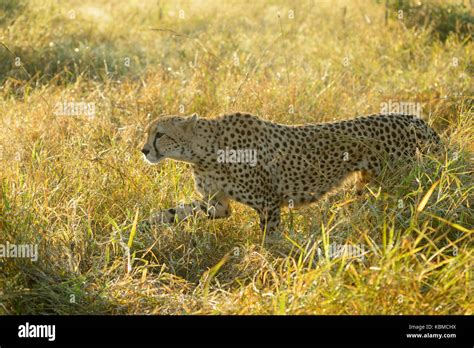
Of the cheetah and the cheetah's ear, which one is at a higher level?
the cheetah's ear

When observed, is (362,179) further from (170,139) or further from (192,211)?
(170,139)

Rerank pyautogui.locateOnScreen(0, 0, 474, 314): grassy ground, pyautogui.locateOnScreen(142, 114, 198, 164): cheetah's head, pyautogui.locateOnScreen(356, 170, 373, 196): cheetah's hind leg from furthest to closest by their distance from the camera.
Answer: pyautogui.locateOnScreen(356, 170, 373, 196): cheetah's hind leg → pyautogui.locateOnScreen(142, 114, 198, 164): cheetah's head → pyautogui.locateOnScreen(0, 0, 474, 314): grassy ground

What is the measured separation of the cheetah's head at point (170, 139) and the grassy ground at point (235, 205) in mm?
378

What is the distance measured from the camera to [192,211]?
535 centimetres

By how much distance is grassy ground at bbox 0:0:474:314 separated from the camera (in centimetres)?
427

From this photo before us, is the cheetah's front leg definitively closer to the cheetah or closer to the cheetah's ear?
the cheetah

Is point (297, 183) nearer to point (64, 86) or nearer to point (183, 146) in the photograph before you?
point (183, 146)

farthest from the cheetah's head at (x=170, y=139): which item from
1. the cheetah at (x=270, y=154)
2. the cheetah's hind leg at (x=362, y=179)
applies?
the cheetah's hind leg at (x=362, y=179)

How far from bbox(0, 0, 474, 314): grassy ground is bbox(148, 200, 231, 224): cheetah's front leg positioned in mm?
82

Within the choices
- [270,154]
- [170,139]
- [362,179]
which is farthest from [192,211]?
[362,179]

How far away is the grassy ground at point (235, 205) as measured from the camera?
4.27 metres

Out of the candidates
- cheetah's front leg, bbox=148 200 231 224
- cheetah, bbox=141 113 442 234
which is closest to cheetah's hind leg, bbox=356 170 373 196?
cheetah, bbox=141 113 442 234

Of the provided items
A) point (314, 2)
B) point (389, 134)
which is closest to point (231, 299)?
point (389, 134)

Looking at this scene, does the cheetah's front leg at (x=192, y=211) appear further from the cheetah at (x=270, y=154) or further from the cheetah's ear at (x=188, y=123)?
the cheetah's ear at (x=188, y=123)
